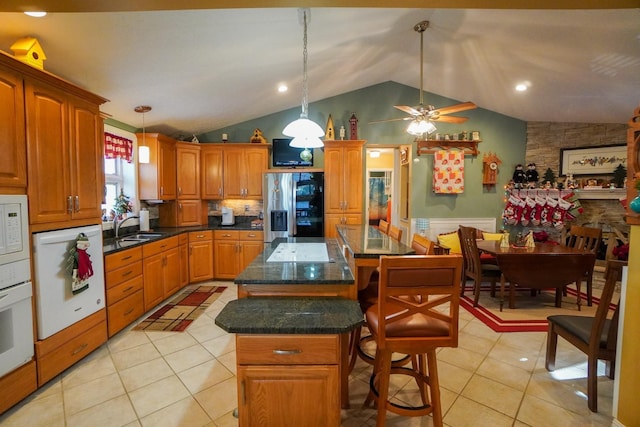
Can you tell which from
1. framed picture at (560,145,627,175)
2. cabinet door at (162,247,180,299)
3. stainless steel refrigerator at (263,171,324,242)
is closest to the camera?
cabinet door at (162,247,180,299)

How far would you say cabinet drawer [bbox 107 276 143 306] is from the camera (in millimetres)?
2578

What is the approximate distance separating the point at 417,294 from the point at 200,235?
3.64 meters

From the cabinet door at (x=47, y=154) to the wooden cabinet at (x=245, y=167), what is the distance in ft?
7.84

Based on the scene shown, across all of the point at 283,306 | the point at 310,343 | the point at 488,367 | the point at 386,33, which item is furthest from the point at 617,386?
the point at 386,33

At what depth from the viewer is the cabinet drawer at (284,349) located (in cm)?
125

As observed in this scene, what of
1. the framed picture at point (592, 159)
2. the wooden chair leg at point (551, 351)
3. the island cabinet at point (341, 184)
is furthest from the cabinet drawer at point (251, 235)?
the framed picture at point (592, 159)

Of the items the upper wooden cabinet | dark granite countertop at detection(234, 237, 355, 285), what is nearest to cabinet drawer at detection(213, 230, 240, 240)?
the upper wooden cabinet

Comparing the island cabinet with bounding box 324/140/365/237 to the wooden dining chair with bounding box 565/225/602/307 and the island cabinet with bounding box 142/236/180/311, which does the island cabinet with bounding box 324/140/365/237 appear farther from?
the wooden dining chair with bounding box 565/225/602/307

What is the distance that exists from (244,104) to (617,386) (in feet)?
14.5

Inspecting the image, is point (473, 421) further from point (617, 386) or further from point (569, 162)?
point (569, 162)

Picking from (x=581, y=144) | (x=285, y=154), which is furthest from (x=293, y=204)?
(x=581, y=144)

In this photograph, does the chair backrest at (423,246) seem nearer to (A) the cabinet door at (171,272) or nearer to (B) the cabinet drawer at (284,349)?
(B) the cabinet drawer at (284,349)

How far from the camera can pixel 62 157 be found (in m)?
2.11

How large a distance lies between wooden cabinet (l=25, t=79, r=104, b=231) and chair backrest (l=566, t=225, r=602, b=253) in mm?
5182
